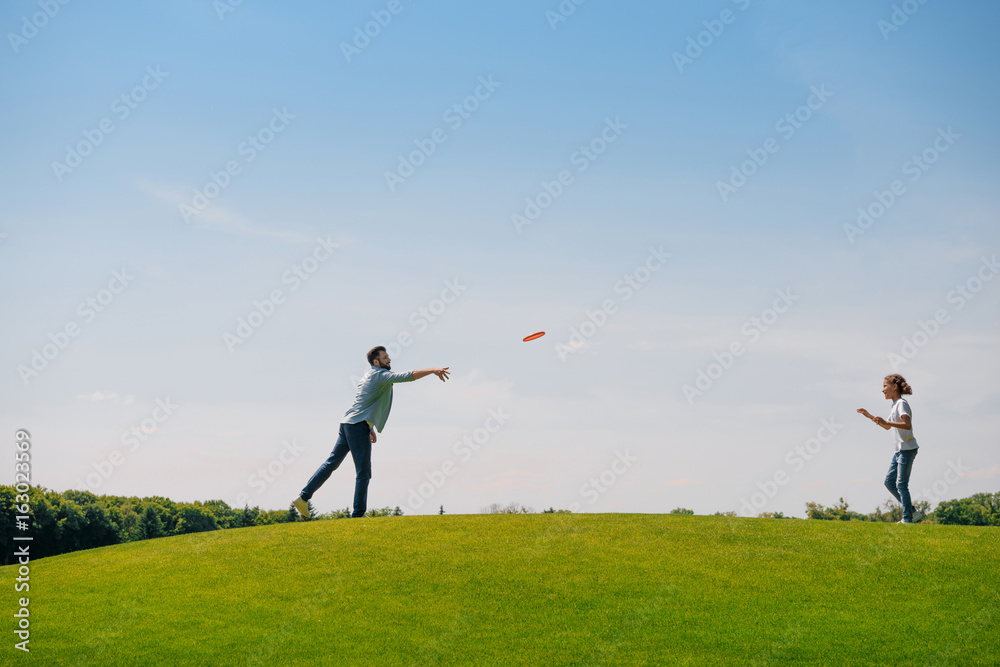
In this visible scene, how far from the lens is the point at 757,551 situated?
12086mm

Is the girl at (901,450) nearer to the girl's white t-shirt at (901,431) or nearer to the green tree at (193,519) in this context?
the girl's white t-shirt at (901,431)

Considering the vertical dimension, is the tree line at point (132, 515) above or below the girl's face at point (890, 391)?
below

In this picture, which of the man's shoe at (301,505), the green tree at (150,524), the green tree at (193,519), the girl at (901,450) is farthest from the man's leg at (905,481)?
the green tree at (150,524)

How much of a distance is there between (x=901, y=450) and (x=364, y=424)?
35.3ft

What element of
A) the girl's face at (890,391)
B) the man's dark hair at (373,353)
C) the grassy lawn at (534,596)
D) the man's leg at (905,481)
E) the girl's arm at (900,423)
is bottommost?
the grassy lawn at (534,596)

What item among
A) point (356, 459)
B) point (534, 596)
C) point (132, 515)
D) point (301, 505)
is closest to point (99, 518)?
point (132, 515)

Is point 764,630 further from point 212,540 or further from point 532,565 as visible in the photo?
point 212,540

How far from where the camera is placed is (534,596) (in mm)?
10289

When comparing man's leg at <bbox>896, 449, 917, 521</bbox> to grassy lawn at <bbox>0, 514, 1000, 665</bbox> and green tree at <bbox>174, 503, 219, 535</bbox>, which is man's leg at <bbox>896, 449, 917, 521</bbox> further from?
green tree at <bbox>174, 503, 219, 535</bbox>

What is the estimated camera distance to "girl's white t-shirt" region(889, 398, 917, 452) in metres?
15.3

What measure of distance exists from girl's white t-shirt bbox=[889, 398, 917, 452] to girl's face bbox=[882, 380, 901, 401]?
0.74 feet

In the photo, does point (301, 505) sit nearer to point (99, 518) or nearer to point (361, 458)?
point (361, 458)

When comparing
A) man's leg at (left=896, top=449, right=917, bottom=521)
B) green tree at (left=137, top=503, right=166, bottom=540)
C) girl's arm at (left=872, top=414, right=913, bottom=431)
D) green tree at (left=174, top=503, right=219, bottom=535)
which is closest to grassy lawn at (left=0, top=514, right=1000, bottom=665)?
man's leg at (left=896, top=449, right=917, bottom=521)

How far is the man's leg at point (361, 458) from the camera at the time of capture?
600 inches
